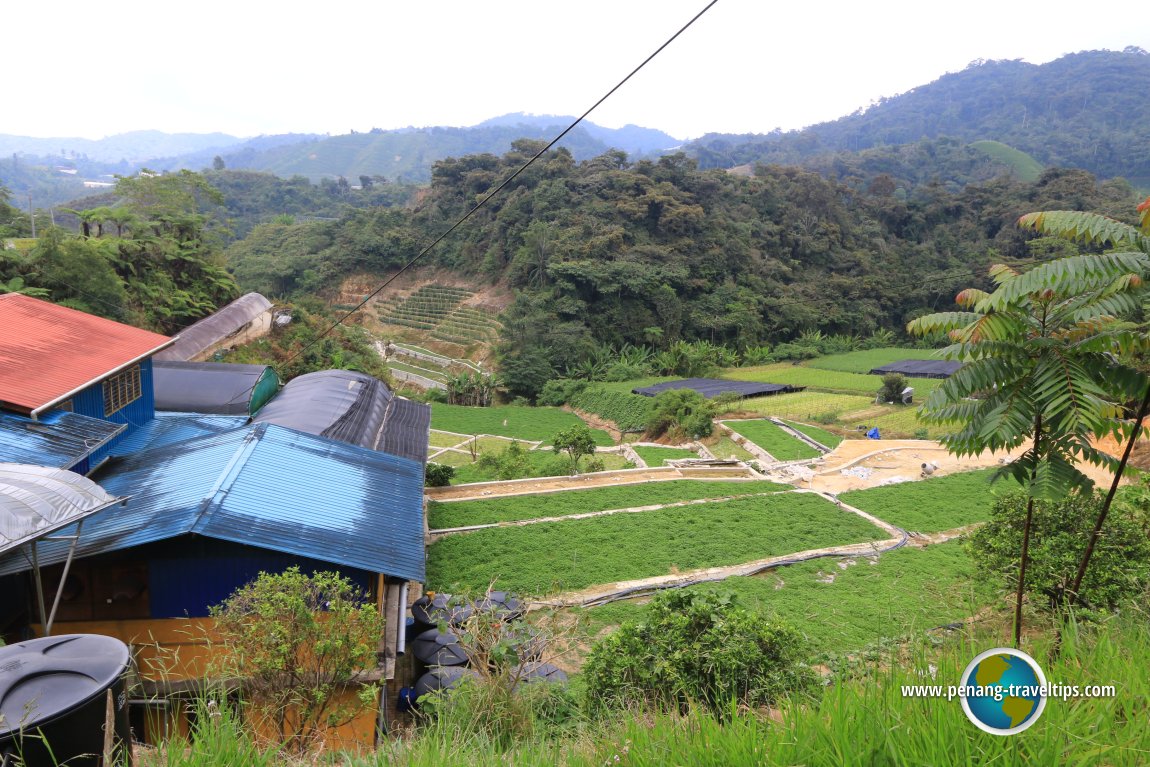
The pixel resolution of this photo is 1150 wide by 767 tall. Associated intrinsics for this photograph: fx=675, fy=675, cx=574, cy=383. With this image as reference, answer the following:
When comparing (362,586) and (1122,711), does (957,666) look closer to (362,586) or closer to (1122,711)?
(1122,711)

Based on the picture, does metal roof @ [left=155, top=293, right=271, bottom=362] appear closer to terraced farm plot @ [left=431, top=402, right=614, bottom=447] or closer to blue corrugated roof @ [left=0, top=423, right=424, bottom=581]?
terraced farm plot @ [left=431, top=402, right=614, bottom=447]

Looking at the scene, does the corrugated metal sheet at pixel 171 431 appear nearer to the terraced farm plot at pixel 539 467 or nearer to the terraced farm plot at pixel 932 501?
the terraced farm plot at pixel 539 467

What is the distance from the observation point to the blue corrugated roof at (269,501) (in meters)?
7.62

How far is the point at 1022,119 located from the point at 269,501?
16279 centimetres

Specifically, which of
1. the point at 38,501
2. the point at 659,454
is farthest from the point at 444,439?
the point at 38,501

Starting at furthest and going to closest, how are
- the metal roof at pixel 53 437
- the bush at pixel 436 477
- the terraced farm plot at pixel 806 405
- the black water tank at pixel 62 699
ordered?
the terraced farm plot at pixel 806 405, the bush at pixel 436 477, the metal roof at pixel 53 437, the black water tank at pixel 62 699

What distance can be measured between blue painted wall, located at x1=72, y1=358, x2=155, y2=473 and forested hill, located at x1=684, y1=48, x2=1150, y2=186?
10786 centimetres

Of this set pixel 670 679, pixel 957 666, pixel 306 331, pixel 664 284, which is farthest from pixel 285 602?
pixel 664 284

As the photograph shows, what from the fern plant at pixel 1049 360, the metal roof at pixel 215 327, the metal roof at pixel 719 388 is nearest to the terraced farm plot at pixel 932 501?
the fern plant at pixel 1049 360

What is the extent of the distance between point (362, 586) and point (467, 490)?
8322 millimetres

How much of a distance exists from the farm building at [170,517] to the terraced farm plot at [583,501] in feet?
9.95

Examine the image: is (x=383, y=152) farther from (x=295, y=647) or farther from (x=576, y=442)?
(x=295, y=647)

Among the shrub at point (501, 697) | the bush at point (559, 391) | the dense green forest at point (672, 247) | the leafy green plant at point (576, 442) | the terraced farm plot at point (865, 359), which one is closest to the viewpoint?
the shrub at point (501, 697)

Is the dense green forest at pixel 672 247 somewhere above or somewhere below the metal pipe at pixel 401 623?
above
